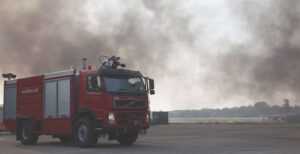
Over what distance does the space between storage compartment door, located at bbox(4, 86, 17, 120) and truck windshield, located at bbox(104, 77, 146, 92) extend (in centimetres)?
630

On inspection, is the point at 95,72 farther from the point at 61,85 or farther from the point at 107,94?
the point at 61,85

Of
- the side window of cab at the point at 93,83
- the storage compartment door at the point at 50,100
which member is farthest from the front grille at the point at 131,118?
the storage compartment door at the point at 50,100

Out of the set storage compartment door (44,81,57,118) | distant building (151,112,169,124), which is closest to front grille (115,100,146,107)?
storage compartment door (44,81,57,118)

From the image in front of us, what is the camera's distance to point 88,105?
665 inches

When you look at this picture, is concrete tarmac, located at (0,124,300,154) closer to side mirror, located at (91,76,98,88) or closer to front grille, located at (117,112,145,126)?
front grille, located at (117,112,145,126)

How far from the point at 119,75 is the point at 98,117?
5.82 ft

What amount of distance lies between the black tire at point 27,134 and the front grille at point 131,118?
15.7 ft

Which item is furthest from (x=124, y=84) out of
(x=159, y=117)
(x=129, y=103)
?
(x=159, y=117)

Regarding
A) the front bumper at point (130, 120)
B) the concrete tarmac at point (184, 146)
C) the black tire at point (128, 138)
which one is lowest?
the concrete tarmac at point (184, 146)

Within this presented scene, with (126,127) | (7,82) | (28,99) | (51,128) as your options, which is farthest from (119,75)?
(7,82)

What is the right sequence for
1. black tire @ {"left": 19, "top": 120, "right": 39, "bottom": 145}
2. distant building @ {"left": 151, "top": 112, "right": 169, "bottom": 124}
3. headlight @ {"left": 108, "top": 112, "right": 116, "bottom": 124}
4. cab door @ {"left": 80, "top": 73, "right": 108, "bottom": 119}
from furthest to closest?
distant building @ {"left": 151, "top": 112, "right": 169, "bottom": 124}
black tire @ {"left": 19, "top": 120, "right": 39, "bottom": 145}
cab door @ {"left": 80, "top": 73, "right": 108, "bottom": 119}
headlight @ {"left": 108, "top": 112, "right": 116, "bottom": 124}

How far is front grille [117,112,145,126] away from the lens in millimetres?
16594

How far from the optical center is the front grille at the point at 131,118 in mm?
16594

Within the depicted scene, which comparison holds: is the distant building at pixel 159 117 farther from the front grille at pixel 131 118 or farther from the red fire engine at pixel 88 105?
the front grille at pixel 131 118
